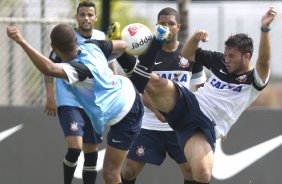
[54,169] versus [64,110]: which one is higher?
[64,110]

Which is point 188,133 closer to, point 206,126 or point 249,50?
point 206,126

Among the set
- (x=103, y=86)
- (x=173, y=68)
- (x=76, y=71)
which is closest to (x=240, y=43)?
(x=173, y=68)

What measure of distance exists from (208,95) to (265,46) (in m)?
0.87

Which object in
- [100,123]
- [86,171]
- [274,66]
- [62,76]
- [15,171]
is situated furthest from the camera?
[274,66]

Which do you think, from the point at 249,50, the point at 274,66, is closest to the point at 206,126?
the point at 249,50

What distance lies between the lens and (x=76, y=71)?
8.50 metres

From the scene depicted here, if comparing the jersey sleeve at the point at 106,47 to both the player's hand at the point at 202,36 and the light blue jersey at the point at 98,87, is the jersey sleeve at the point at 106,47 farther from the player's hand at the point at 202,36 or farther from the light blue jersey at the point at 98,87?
the player's hand at the point at 202,36

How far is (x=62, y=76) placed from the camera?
8.41 m

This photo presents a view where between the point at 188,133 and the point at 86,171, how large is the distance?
1373 mm

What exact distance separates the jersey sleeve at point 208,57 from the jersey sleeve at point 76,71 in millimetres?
1409

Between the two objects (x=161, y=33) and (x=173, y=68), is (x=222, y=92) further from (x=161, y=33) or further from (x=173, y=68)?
(x=161, y=33)

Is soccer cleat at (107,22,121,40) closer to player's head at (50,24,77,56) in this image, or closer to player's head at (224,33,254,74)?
player's head at (50,24,77,56)

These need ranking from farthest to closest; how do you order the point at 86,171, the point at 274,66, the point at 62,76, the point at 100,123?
the point at 274,66
the point at 86,171
the point at 100,123
the point at 62,76

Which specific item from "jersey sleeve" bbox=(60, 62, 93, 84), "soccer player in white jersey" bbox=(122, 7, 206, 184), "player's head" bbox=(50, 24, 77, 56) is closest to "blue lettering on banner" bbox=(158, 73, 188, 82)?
"soccer player in white jersey" bbox=(122, 7, 206, 184)
